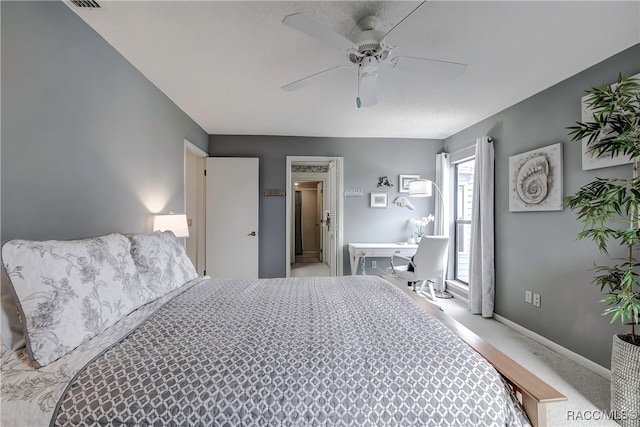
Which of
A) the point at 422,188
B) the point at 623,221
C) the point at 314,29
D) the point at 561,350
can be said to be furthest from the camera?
the point at 422,188

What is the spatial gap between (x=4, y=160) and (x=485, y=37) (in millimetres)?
2725

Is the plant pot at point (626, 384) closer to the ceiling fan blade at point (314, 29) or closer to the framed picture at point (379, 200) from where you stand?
the ceiling fan blade at point (314, 29)

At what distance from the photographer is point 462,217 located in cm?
405

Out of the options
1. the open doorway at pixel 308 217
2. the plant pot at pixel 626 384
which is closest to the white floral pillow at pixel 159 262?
the plant pot at pixel 626 384

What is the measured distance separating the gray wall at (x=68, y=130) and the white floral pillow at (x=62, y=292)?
385 mm

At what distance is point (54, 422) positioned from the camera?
77 cm

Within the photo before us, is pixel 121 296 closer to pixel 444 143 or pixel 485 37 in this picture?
pixel 485 37

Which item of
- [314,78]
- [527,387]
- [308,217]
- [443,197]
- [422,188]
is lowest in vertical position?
[527,387]

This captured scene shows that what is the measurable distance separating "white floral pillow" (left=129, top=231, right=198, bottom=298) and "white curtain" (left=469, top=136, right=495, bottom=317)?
3162 mm

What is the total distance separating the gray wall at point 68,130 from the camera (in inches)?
48.3

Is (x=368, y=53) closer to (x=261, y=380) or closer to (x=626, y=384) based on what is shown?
(x=261, y=380)

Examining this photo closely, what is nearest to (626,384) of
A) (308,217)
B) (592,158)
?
(592,158)

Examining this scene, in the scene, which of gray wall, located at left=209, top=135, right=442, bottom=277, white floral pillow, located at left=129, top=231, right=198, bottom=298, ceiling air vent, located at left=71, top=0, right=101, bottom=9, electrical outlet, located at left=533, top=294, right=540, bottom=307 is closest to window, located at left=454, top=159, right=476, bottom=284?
gray wall, located at left=209, top=135, right=442, bottom=277

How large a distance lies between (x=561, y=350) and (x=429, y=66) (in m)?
2.64
